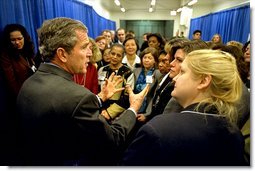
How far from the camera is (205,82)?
69 centimetres

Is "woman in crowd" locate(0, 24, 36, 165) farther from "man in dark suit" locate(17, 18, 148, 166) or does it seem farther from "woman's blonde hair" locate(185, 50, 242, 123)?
"woman's blonde hair" locate(185, 50, 242, 123)

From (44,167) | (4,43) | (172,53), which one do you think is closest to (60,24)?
(44,167)

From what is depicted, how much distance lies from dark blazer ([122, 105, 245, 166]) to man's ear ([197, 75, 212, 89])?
10 centimetres

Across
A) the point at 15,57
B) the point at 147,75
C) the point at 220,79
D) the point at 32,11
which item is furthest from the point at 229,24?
the point at 220,79

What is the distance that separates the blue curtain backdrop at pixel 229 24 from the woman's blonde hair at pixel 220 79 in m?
3.52

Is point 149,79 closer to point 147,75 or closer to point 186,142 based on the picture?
point 147,75

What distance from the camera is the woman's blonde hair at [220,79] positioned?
2.22 ft

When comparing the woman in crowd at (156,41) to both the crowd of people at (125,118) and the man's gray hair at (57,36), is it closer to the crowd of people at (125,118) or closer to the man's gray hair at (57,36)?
the crowd of people at (125,118)

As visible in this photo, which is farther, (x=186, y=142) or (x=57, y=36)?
(x=57, y=36)

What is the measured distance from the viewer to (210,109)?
0.66 metres

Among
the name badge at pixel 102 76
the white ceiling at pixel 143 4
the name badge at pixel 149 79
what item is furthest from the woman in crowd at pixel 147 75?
the white ceiling at pixel 143 4

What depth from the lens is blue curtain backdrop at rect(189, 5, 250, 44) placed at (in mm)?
4030

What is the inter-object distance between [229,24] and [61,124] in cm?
537

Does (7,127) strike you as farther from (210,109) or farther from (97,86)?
(210,109)
